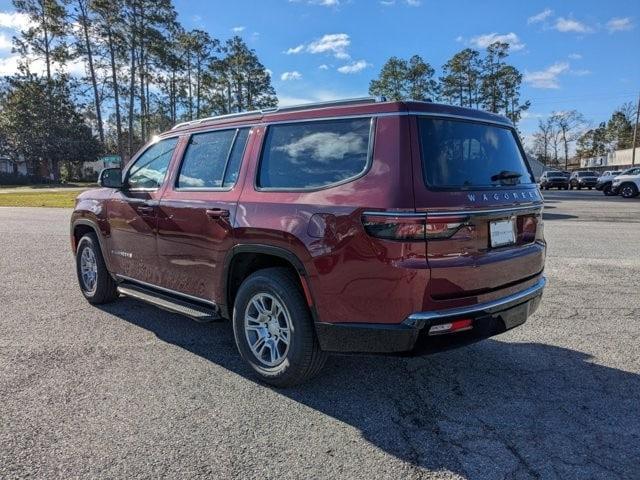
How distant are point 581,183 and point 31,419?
49.8m

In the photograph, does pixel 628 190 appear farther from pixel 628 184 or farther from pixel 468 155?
pixel 468 155

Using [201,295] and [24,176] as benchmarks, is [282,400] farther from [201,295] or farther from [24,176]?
[24,176]

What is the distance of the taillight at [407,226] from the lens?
2850 millimetres

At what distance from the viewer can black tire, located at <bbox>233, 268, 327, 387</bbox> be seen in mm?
3316

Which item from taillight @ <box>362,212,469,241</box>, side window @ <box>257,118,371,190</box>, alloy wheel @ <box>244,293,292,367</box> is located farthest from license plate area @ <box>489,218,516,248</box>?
alloy wheel @ <box>244,293,292,367</box>

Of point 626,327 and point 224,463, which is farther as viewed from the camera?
point 626,327

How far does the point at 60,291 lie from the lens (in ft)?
20.8

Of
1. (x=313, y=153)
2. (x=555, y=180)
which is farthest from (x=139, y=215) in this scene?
(x=555, y=180)

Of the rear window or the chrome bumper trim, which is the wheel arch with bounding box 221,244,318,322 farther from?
the rear window

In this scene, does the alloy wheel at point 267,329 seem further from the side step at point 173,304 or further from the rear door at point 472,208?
the rear door at point 472,208

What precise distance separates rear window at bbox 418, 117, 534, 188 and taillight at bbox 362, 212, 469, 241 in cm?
23

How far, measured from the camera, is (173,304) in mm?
4270

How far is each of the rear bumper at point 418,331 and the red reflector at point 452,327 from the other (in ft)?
0.09

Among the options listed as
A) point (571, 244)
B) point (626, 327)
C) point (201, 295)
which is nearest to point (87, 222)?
point (201, 295)
